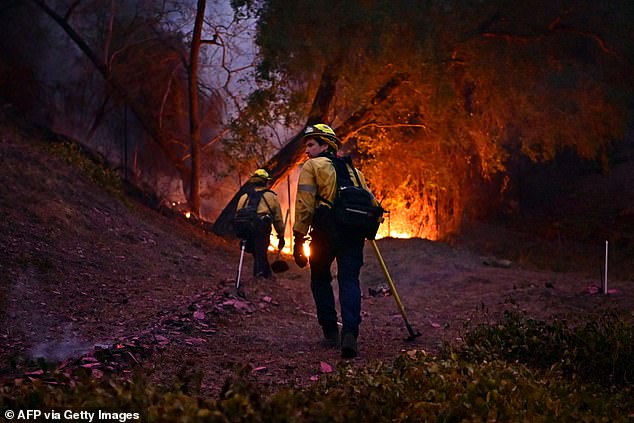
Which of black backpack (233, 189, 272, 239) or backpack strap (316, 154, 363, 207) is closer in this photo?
backpack strap (316, 154, 363, 207)

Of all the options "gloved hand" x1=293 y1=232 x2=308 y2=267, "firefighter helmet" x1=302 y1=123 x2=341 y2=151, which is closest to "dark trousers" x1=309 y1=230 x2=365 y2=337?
"gloved hand" x1=293 y1=232 x2=308 y2=267

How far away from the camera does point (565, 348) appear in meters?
5.81

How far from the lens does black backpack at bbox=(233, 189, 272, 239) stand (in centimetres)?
1079

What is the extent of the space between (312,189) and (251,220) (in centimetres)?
435

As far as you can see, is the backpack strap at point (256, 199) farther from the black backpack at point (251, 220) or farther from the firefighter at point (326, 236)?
the firefighter at point (326, 236)

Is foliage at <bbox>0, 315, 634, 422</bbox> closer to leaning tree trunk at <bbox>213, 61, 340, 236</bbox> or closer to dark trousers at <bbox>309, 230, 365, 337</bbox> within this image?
dark trousers at <bbox>309, 230, 365, 337</bbox>

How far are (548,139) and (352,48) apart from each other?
451 centimetres

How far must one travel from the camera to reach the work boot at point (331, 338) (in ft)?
22.9

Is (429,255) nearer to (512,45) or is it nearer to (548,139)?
(548,139)

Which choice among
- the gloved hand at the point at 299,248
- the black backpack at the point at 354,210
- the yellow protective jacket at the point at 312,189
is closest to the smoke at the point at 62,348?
the gloved hand at the point at 299,248

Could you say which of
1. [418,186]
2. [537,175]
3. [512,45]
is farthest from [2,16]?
[537,175]

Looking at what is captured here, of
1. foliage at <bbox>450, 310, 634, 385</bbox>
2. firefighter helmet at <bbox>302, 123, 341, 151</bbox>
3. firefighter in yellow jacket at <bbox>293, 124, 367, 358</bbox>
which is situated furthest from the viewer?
A: firefighter helmet at <bbox>302, 123, 341, 151</bbox>

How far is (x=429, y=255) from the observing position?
14.8 meters

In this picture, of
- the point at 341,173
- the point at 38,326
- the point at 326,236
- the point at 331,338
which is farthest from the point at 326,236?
the point at 38,326
